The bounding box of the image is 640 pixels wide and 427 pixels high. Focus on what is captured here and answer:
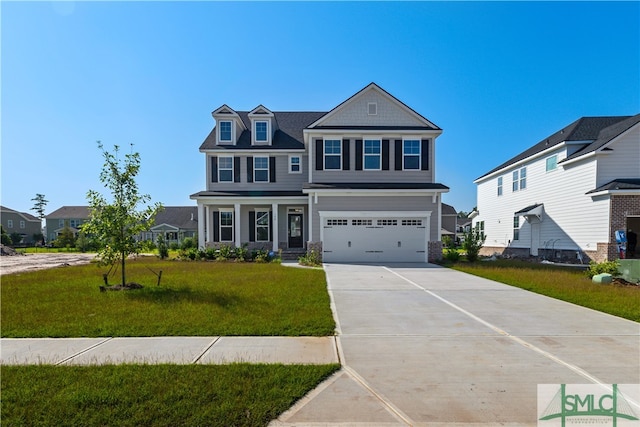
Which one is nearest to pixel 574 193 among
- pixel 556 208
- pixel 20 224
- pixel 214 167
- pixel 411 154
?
pixel 556 208

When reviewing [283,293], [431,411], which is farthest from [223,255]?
[431,411]

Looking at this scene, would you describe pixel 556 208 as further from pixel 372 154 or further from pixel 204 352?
pixel 204 352

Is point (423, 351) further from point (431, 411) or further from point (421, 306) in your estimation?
point (421, 306)

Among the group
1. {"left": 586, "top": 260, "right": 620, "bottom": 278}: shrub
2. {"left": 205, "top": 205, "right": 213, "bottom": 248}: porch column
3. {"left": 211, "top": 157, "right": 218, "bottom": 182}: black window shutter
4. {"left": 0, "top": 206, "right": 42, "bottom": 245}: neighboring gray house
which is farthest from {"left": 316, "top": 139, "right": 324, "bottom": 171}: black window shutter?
{"left": 0, "top": 206, "right": 42, "bottom": 245}: neighboring gray house

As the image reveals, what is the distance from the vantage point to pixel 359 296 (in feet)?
26.1

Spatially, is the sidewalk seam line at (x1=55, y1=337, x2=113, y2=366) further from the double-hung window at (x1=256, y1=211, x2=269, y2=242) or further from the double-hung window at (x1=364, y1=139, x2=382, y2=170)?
the double-hung window at (x1=256, y1=211, x2=269, y2=242)

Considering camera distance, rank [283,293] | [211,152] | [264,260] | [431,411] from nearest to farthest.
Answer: [431,411] → [283,293] → [264,260] → [211,152]

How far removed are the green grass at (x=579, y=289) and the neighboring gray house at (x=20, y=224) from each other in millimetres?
57627

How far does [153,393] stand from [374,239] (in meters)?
13.4

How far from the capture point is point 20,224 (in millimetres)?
48125

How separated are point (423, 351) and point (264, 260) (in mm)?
12102

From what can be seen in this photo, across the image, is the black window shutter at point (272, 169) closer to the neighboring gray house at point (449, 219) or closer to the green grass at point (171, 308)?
the green grass at point (171, 308)

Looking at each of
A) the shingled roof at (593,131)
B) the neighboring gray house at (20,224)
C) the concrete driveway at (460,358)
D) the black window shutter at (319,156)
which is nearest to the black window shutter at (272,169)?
the black window shutter at (319,156)

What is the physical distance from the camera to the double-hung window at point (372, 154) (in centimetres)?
1642
